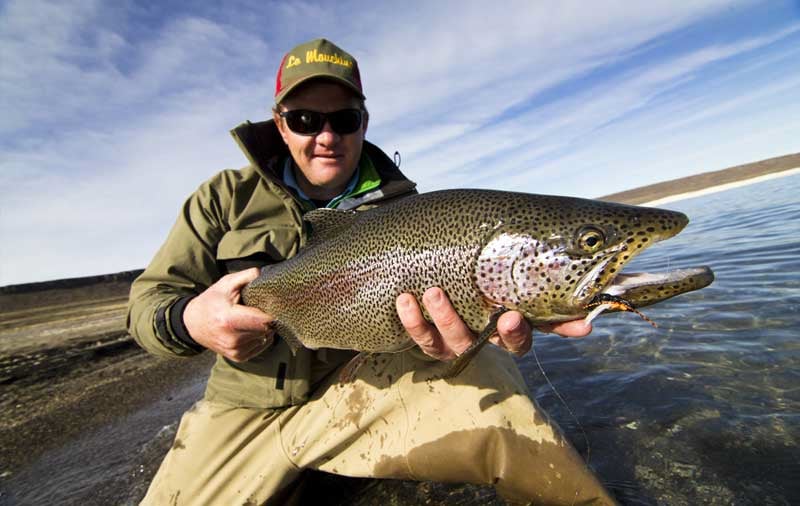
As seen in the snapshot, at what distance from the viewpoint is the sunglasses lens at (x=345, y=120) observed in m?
3.60

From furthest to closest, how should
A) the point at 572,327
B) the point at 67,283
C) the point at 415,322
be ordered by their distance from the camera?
1. the point at 67,283
2. the point at 415,322
3. the point at 572,327

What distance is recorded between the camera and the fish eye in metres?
2.10

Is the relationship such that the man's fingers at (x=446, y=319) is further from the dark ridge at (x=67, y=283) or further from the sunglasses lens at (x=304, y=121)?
the dark ridge at (x=67, y=283)

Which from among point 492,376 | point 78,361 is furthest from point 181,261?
point 78,361

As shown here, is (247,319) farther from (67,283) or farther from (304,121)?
(67,283)

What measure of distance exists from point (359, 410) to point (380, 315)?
2.99ft

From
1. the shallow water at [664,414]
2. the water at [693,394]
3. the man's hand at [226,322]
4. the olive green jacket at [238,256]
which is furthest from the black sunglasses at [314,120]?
the water at [693,394]

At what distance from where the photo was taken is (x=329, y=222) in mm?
2979

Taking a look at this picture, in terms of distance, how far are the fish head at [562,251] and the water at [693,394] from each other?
181 centimetres

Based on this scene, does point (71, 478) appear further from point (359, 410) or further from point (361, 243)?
point (361, 243)

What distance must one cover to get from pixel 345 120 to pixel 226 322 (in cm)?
206

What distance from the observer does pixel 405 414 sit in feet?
9.64

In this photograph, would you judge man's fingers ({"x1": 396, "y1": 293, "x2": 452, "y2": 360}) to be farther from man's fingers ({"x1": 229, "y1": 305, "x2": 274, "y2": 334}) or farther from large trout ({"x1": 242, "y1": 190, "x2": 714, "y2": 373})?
man's fingers ({"x1": 229, "y1": 305, "x2": 274, "y2": 334})

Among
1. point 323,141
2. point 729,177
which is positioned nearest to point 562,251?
point 323,141
